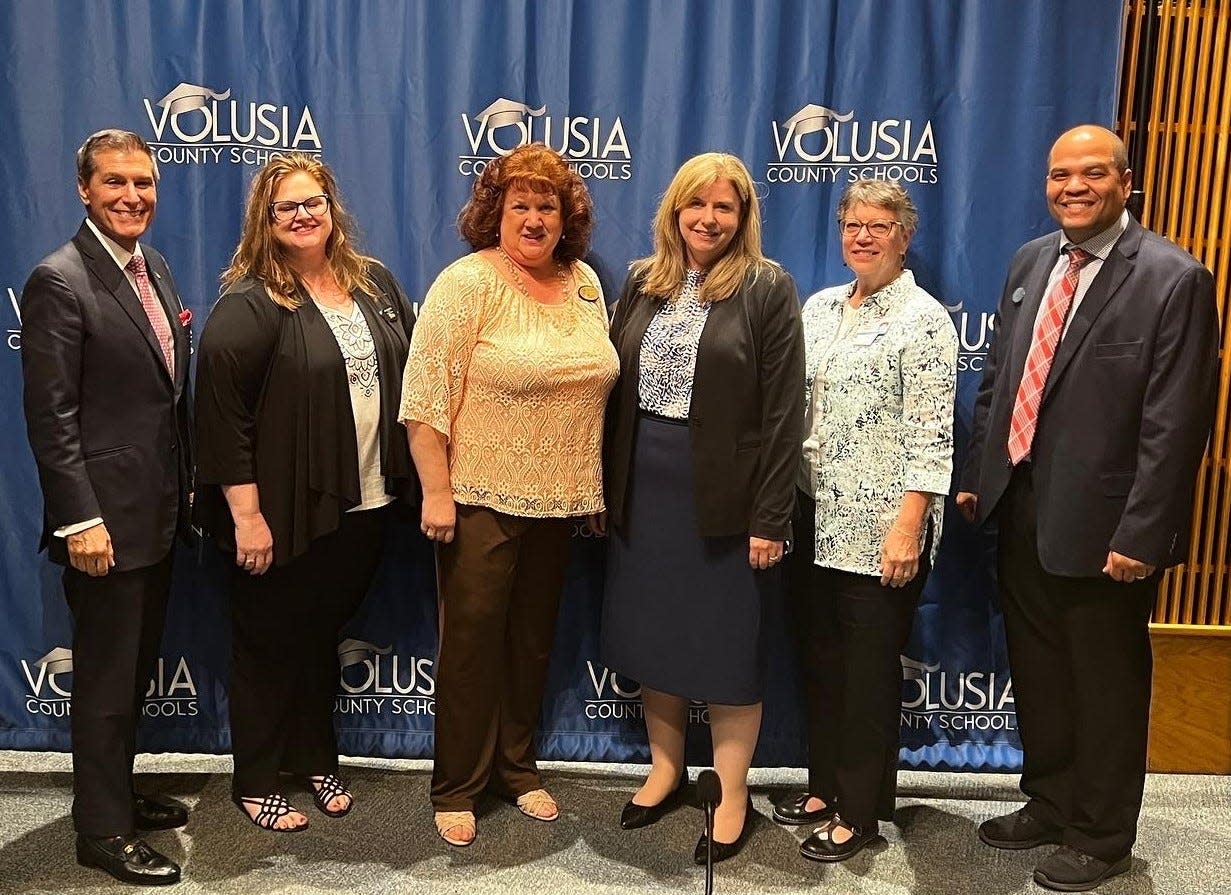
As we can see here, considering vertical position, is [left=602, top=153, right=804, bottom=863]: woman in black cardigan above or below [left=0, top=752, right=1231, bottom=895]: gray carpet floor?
above

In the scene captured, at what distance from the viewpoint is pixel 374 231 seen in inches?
129

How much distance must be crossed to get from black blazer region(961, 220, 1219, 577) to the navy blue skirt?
2.49 ft

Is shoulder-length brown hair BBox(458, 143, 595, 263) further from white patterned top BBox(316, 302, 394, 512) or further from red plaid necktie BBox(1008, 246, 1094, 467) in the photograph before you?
red plaid necktie BBox(1008, 246, 1094, 467)

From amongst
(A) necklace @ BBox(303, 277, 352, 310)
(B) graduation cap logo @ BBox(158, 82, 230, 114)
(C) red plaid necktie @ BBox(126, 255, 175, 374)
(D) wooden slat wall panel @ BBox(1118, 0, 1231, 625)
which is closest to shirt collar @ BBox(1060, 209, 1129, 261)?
(D) wooden slat wall panel @ BBox(1118, 0, 1231, 625)

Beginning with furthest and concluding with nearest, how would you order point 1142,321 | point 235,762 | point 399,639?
point 399,639
point 235,762
point 1142,321

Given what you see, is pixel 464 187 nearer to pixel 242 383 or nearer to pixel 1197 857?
pixel 242 383

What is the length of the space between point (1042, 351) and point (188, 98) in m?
2.48

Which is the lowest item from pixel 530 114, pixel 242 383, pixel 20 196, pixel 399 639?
pixel 399 639

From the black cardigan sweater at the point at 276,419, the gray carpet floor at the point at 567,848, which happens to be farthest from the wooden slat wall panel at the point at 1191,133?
the black cardigan sweater at the point at 276,419

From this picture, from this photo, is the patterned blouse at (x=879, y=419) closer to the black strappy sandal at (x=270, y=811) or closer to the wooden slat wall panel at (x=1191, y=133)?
the wooden slat wall panel at (x=1191, y=133)

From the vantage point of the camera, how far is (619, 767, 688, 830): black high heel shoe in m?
3.06

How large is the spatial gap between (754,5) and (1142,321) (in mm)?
1404

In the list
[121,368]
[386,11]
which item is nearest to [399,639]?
[121,368]

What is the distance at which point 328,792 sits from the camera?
10.4 ft
